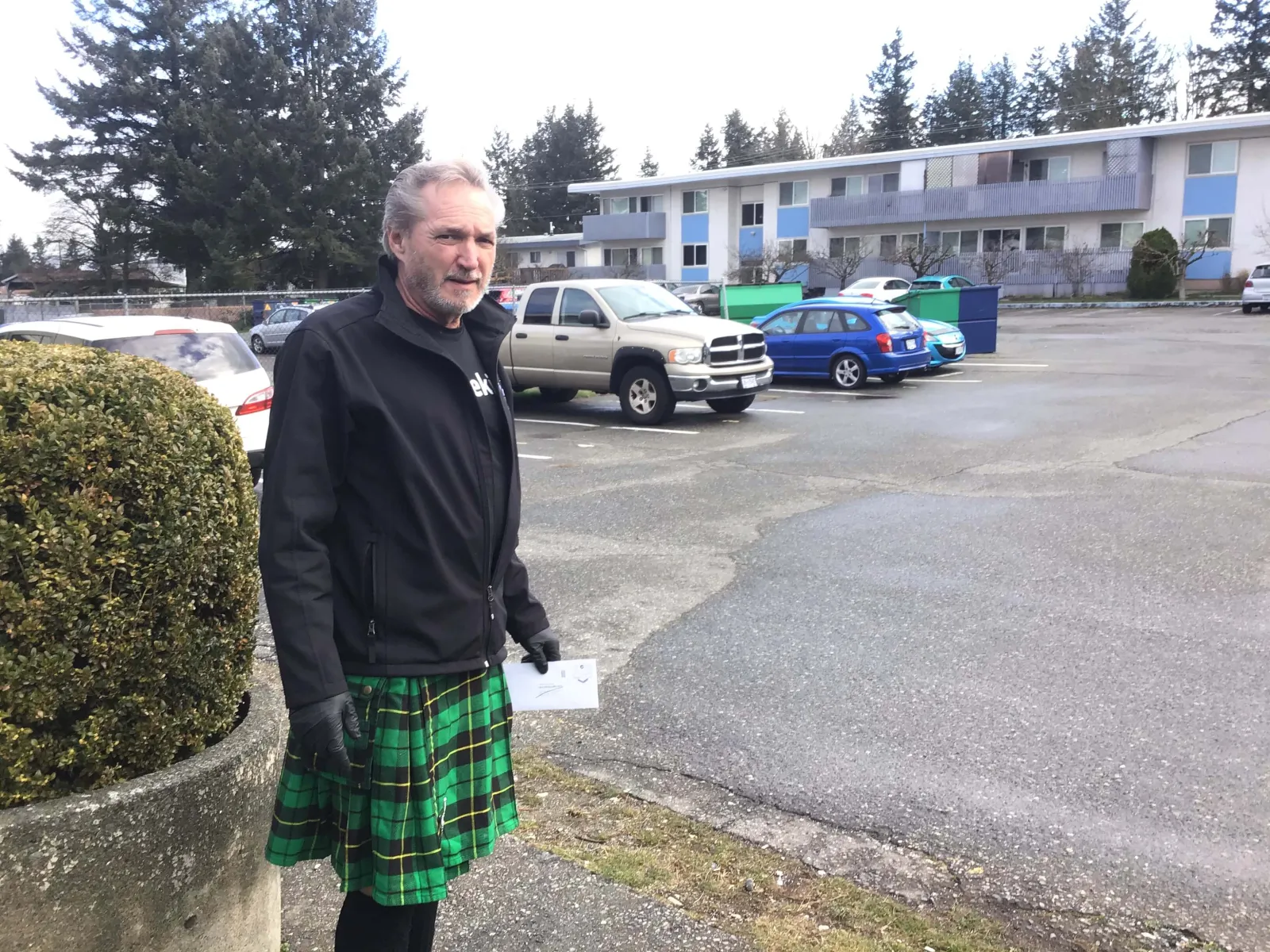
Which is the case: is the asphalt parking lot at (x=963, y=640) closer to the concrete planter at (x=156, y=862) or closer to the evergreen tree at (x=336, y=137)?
the concrete planter at (x=156, y=862)

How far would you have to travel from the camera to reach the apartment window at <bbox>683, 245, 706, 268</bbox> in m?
54.9

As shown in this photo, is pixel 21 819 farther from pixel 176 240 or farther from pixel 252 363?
pixel 176 240

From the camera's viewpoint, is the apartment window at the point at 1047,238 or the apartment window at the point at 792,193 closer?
the apartment window at the point at 1047,238

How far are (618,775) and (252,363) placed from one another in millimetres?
7396

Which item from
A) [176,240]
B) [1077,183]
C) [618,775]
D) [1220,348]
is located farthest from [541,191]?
[618,775]

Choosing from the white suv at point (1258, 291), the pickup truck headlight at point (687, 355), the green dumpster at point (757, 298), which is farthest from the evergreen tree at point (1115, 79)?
the pickup truck headlight at point (687, 355)

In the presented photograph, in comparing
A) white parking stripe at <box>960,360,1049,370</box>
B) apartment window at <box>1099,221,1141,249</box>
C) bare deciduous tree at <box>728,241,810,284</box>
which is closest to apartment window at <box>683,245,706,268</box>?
bare deciduous tree at <box>728,241,810,284</box>

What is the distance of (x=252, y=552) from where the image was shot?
258cm

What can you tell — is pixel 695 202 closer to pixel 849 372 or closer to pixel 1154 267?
pixel 1154 267

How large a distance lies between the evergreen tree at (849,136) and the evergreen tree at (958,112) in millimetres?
4867

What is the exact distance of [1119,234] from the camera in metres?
42.9

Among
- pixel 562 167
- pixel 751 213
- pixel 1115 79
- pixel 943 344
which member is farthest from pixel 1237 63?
pixel 943 344

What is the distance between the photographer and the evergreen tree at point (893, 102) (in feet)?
242

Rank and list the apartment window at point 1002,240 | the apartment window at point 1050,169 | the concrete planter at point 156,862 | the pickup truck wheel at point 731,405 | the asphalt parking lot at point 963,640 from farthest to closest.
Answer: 1. the apartment window at point 1002,240
2. the apartment window at point 1050,169
3. the pickup truck wheel at point 731,405
4. the asphalt parking lot at point 963,640
5. the concrete planter at point 156,862
